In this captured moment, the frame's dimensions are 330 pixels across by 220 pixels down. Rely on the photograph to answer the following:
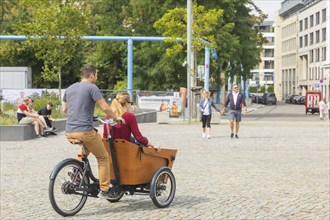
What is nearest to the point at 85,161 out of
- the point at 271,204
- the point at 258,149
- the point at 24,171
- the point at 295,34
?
the point at 271,204

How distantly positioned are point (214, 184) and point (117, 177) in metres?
2.84

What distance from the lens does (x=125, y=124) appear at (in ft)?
27.6

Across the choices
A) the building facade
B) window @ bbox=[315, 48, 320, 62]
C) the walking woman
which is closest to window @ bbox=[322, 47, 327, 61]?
the building facade

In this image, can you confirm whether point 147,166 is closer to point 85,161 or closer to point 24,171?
point 85,161

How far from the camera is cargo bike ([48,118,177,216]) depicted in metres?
8.05

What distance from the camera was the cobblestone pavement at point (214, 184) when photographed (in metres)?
8.31

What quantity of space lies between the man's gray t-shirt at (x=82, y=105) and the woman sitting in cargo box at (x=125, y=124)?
48 cm

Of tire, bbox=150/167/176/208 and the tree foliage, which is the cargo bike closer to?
tire, bbox=150/167/176/208

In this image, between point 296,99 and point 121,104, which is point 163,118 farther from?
point 296,99

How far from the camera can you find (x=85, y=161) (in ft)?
27.4

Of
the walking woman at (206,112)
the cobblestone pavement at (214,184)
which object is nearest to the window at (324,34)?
the walking woman at (206,112)

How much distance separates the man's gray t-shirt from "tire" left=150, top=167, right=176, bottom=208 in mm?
1158

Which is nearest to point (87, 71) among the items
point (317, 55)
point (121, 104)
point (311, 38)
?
point (121, 104)

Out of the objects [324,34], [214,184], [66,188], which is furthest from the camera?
[324,34]
